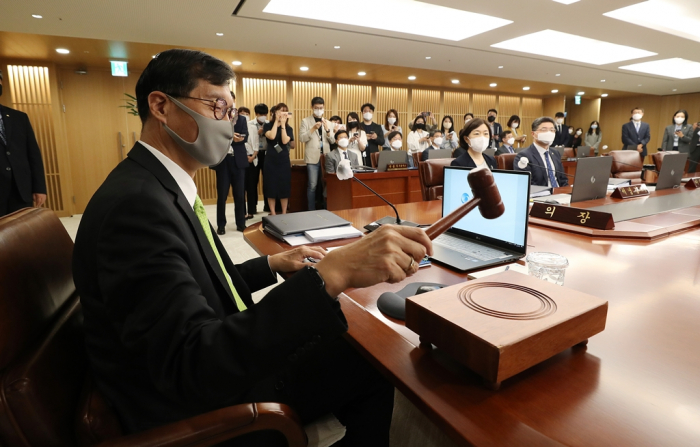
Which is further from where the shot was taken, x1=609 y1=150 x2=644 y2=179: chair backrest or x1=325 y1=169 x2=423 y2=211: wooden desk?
x1=325 y1=169 x2=423 y2=211: wooden desk

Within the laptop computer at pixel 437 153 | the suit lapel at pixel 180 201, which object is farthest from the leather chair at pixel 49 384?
the laptop computer at pixel 437 153

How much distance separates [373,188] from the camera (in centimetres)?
499

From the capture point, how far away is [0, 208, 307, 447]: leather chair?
2.17 feet

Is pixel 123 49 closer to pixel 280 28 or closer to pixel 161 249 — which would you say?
pixel 280 28

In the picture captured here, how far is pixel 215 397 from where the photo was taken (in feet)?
2.10

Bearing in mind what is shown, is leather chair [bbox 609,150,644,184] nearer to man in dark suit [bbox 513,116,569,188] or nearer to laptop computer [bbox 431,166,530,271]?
man in dark suit [bbox 513,116,569,188]

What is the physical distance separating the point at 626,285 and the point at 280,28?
16.1ft

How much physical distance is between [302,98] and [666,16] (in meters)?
6.35

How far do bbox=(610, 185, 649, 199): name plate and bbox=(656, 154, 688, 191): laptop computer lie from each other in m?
0.44

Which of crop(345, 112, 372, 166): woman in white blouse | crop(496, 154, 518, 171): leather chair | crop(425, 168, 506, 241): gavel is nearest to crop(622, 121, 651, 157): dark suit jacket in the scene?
crop(345, 112, 372, 166): woman in white blouse

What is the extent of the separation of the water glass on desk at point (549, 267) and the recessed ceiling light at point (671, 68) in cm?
888

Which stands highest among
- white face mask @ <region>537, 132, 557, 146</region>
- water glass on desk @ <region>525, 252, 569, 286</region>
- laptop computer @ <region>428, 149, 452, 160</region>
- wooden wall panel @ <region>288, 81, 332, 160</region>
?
wooden wall panel @ <region>288, 81, 332, 160</region>

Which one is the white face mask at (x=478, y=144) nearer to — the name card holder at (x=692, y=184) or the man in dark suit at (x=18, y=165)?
the name card holder at (x=692, y=184)

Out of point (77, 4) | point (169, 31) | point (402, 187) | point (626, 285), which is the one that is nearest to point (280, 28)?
point (169, 31)
